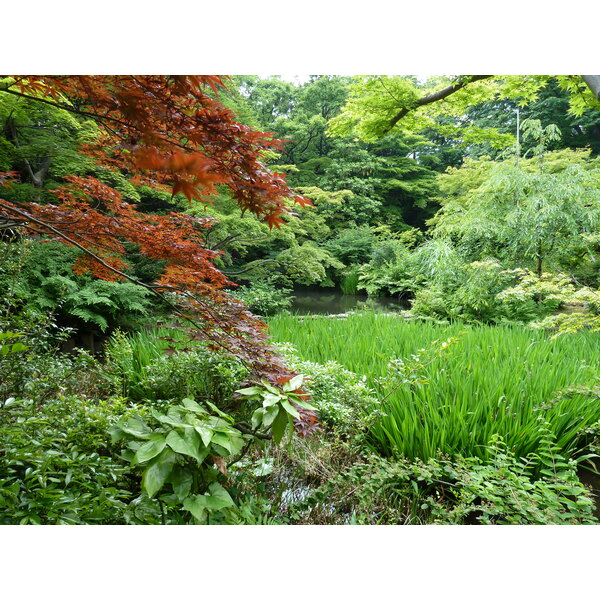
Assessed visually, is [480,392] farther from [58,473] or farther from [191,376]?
[58,473]

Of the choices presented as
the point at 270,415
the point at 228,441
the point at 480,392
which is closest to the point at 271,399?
the point at 270,415

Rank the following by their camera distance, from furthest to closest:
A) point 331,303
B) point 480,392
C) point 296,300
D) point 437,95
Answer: point 331,303 < point 296,300 < point 437,95 < point 480,392

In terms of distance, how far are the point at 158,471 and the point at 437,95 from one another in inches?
121

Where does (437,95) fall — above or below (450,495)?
above

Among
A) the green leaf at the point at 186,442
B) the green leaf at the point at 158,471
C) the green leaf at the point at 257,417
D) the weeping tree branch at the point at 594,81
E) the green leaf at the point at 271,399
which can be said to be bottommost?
the green leaf at the point at 158,471

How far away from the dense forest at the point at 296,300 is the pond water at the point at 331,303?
3 cm

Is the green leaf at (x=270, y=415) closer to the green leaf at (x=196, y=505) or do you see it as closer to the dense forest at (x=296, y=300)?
the dense forest at (x=296, y=300)

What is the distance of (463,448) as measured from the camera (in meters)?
1.48

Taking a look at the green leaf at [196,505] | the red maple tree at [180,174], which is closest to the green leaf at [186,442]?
the green leaf at [196,505]

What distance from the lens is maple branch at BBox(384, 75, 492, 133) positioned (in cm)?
254

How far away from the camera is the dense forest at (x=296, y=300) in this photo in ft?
3.67

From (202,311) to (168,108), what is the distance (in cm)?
78

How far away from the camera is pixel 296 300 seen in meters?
3.57

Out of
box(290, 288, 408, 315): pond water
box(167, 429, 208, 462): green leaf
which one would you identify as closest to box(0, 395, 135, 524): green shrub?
box(167, 429, 208, 462): green leaf
